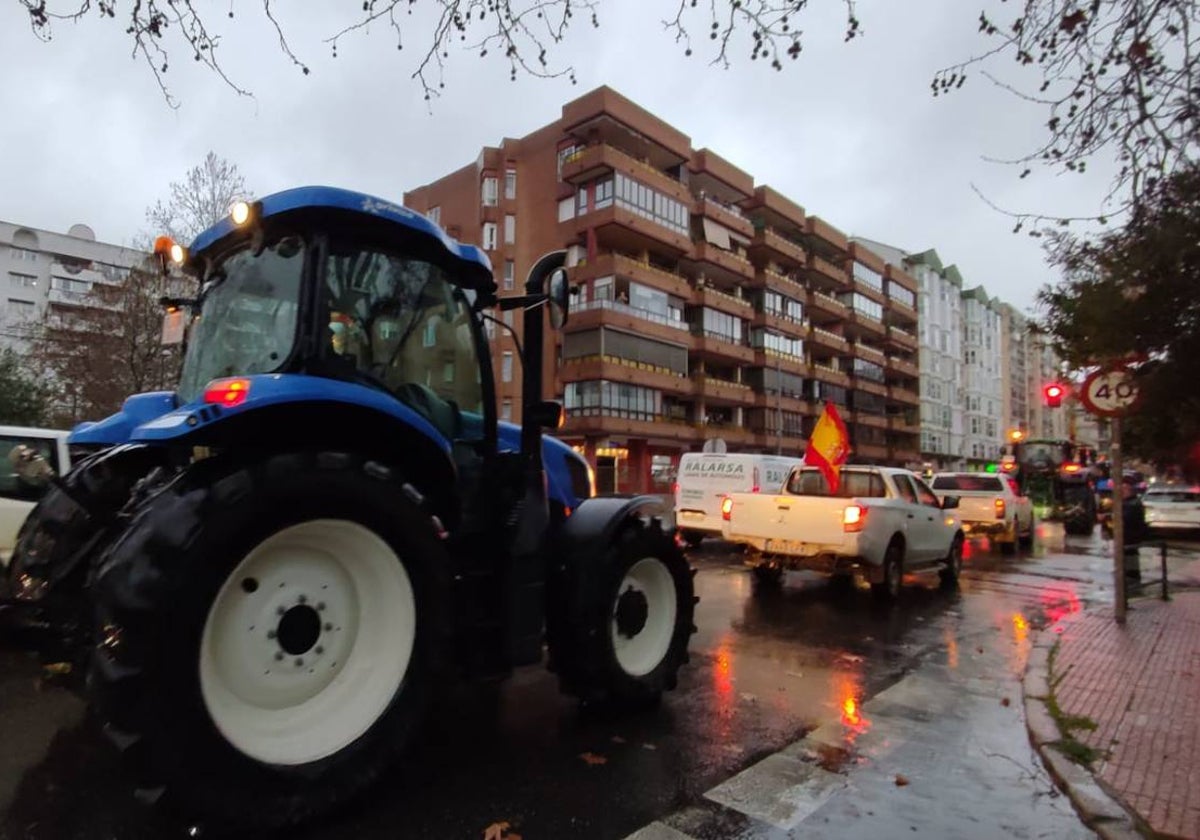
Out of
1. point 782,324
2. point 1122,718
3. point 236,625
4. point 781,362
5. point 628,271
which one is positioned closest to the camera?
point 236,625

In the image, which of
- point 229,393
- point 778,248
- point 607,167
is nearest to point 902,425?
point 778,248

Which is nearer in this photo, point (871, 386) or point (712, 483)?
point (712, 483)

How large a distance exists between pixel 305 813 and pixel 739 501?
8297 millimetres

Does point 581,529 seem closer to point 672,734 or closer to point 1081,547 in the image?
point 672,734

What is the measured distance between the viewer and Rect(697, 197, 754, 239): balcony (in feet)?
154

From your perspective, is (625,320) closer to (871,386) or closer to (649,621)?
(871,386)

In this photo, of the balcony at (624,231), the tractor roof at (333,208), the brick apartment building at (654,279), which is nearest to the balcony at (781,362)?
the brick apartment building at (654,279)

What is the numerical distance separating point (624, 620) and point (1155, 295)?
12.3 feet

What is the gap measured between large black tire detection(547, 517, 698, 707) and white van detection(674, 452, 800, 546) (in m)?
10.4

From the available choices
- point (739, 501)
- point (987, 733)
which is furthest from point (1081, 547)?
point (987, 733)

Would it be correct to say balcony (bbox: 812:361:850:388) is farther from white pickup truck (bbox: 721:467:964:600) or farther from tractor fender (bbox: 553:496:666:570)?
tractor fender (bbox: 553:496:666:570)

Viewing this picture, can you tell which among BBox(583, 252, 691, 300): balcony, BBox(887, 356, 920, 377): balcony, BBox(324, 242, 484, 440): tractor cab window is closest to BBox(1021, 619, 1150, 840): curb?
BBox(324, 242, 484, 440): tractor cab window

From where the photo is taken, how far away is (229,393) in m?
3.27

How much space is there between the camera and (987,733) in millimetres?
4984
